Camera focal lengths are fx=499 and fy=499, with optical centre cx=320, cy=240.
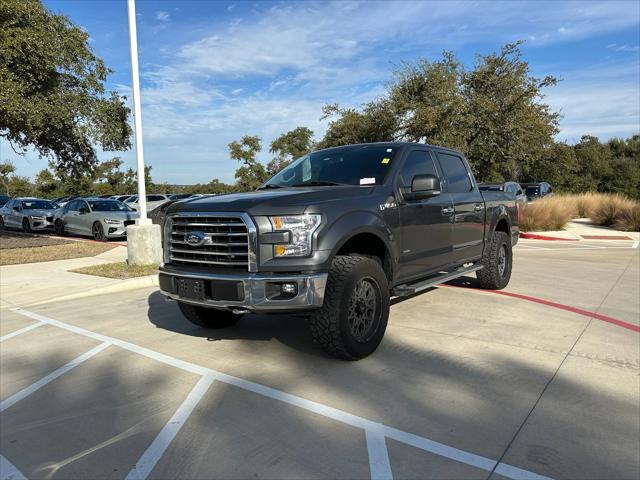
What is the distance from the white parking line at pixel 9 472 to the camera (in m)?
2.83

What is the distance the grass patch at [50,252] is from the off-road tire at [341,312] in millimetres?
9610

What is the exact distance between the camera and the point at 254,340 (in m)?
5.21

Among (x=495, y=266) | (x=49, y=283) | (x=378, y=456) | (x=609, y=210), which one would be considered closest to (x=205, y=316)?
(x=378, y=456)

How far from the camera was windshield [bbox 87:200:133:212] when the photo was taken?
17.4 meters

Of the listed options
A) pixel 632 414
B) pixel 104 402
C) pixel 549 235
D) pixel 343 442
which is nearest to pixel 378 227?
pixel 343 442

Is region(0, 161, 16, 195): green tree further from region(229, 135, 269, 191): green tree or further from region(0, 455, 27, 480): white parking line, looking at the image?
region(0, 455, 27, 480): white parking line

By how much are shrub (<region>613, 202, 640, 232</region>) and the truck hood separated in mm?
17044

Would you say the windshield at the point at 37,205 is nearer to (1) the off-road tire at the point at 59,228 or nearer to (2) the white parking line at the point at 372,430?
(1) the off-road tire at the point at 59,228

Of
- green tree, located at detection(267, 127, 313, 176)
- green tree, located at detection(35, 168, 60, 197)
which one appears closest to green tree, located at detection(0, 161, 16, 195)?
green tree, located at detection(35, 168, 60, 197)

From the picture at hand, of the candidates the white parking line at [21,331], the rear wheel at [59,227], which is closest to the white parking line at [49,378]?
the white parking line at [21,331]

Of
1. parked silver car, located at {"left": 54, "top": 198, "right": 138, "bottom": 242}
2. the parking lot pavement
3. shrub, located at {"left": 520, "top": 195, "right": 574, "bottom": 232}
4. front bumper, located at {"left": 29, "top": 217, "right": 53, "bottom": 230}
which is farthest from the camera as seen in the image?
front bumper, located at {"left": 29, "top": 217, "right": 53, "bottom": 230}

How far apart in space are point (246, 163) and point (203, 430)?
48647mm

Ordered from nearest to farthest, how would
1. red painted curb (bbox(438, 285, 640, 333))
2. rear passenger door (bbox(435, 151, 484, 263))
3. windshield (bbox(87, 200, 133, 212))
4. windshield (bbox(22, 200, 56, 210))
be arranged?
red painted curb (bbox(438, 285, 640, 333)) < rear passenger door (bbox(435, 151, 484, 263)) < windshield (bbox(87, 200, 133, 212)) < windshield (bbox(22, 200, 56, 210))

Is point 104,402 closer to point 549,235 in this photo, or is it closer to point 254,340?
point 254,340
